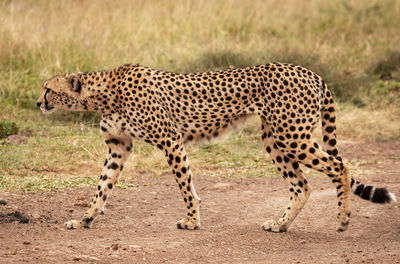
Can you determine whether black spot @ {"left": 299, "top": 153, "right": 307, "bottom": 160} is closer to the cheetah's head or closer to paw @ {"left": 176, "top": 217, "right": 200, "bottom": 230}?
paw @ {"left": 176, "top": 217, "right": 200, "bottom": 230}

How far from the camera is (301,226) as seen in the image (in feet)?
16.6

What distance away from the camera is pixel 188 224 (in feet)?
16.0

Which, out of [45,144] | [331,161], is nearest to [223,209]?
[331,161]

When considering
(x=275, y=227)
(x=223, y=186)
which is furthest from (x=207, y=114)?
(x=223, y=186)

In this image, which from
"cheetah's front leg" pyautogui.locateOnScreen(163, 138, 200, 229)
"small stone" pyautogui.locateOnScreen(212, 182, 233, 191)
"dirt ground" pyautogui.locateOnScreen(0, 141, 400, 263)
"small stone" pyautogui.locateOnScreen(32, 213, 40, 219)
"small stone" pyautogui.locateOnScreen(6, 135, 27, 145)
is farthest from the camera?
"small stone" pyautogui.locateOnScreen(6, 135, 27, 145)

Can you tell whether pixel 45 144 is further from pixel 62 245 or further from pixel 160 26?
pixel 160 26

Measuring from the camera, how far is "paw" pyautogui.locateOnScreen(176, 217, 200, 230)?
4.89 metres

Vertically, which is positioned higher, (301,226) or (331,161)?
(331,161)

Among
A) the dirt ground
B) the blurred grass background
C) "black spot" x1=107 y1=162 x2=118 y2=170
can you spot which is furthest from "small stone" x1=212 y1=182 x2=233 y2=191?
"black spot" x1=107 y1=162 x2=118 y2=170

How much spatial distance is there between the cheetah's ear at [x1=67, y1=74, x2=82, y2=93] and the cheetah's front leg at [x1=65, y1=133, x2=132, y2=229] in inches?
15.7

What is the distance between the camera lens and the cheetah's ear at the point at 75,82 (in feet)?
16.7

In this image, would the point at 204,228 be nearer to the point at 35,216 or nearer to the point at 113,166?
the point at 113,166

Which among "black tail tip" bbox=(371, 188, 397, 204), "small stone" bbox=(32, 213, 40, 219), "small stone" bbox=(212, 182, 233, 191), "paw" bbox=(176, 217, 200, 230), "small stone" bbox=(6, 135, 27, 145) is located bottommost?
"small stone" bbox=(6, 135, 27, 145)

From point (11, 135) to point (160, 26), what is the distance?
4.14 meters
